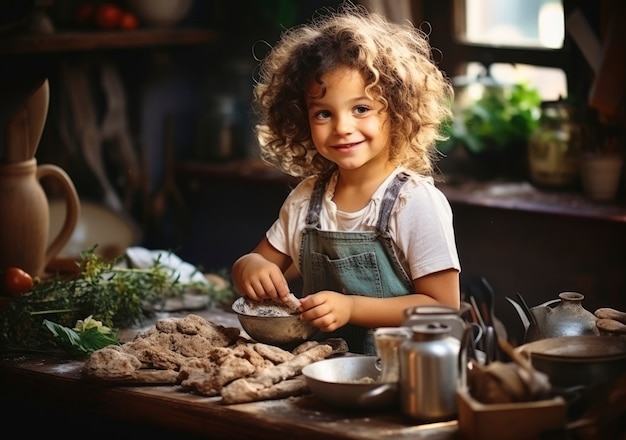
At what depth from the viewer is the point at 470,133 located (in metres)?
4.74

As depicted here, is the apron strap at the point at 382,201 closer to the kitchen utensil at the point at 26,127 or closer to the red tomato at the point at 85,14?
the kitchen utensil at the point at 26,127

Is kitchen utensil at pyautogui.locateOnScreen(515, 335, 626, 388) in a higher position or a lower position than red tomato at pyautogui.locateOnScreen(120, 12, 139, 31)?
lower

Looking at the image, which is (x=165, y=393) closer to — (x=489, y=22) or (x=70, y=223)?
(x=70, y=223)

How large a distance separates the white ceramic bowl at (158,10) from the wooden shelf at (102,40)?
56mm

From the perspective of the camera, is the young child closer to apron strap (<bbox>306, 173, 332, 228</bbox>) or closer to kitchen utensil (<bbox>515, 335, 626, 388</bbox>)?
apron strap (<bbox>306, 173, 332, 228</bbox>)

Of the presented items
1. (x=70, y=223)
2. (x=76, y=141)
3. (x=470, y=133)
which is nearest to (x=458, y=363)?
(x=70, y=223)

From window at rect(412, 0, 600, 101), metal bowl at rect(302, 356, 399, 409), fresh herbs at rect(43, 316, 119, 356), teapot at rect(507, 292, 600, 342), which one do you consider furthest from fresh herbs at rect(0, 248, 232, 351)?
window at rect(412, 0, 600, 101)

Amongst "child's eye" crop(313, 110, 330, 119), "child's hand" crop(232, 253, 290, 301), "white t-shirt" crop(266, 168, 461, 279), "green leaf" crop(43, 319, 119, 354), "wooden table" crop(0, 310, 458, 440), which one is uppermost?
"child's eye" crop(313, 110, 330, 119)

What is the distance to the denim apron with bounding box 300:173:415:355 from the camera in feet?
8.87

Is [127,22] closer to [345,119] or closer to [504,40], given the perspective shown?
[504,40]

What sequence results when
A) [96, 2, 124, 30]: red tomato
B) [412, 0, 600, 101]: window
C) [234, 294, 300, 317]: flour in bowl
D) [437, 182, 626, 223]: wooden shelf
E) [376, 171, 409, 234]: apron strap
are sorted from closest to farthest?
[234, 294, 300, 317]: flour in bowl < [376, 171, 409, 234]: apron strap < [437, 182, 626, 223]: wooden shelf < [412, 0, 600, 101]: window < [96, 2, 124, 30]: red tomato

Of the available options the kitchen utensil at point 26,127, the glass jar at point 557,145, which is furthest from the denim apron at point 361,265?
the glass jar at point 557,145

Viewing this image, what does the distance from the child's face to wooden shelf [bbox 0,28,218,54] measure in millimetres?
2048

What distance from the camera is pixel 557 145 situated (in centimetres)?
446
